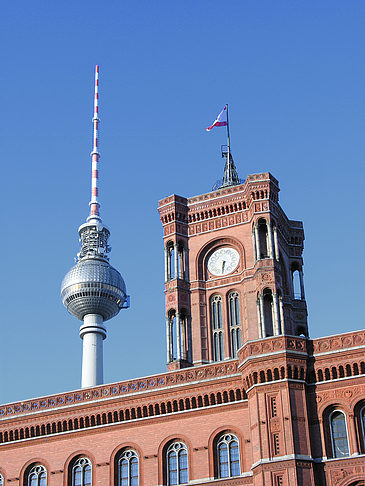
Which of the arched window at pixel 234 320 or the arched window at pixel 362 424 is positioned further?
the arched window at pixel 234 320

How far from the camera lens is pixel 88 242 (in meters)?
102

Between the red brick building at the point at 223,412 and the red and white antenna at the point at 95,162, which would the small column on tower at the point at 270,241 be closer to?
the red brick building at the point at 223,412

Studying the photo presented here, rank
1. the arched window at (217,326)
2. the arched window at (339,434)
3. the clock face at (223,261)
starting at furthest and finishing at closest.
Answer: the clock face at (223,261)
the arched window at (217,326)
the arched window at (339,434)

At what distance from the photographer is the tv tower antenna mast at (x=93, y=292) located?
9688 cm

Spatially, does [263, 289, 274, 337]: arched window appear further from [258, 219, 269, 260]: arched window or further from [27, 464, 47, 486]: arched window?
[27, 464, 47, 486]: arched window

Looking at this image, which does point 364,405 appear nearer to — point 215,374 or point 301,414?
point 301,414

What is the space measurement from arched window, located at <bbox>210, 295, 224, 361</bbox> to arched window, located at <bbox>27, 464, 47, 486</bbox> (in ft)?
61.1

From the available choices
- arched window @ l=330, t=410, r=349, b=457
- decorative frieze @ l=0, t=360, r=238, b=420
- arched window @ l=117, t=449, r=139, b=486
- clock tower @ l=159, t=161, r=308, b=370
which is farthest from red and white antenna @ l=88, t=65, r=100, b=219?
arched window @ l=330, t=410, r=349, b=457

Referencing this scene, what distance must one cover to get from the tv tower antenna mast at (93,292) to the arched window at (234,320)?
29.9 m

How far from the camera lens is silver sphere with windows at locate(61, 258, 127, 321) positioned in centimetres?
9725

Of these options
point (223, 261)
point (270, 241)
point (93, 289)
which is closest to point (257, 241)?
point (270, 241)

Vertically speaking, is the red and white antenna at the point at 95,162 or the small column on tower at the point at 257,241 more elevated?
the red and white antenna at the point at 95,162

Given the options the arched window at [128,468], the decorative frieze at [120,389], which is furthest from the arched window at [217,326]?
the arched window at [128,468]

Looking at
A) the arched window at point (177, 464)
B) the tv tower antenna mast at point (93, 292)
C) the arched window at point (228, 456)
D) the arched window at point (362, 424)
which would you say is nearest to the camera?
the arched window at point (362, 424)
